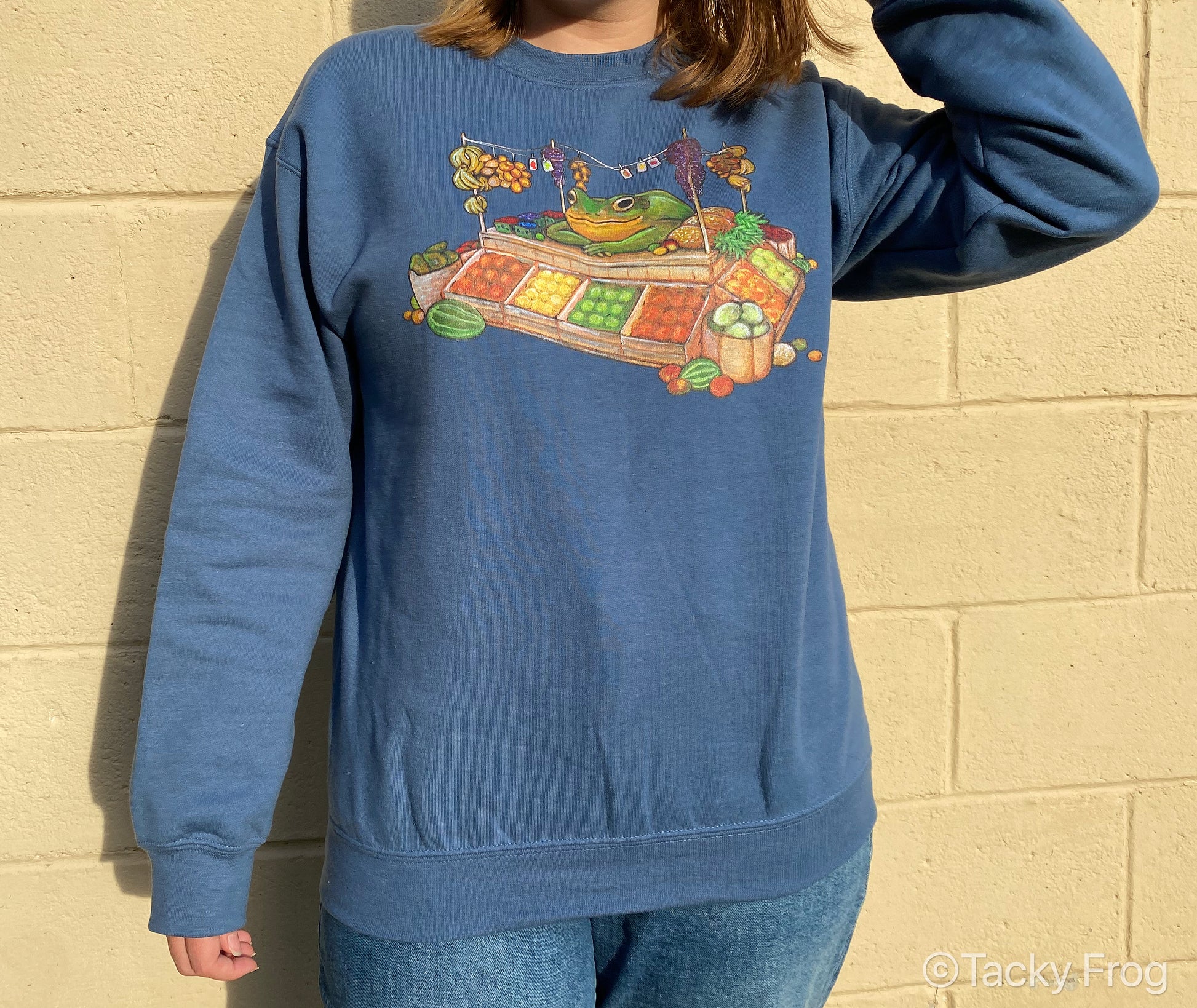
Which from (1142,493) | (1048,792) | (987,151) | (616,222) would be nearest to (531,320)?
(616,222)

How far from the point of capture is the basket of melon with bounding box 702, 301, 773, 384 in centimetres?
103

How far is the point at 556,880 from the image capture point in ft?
3.41

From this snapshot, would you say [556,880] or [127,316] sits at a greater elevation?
[127,316]

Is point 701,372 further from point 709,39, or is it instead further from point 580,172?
point 709,39

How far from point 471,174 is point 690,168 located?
23 centimetres

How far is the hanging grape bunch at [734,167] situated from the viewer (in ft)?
3.51

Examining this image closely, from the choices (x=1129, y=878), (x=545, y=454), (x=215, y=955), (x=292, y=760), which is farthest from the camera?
(x=1129, y=878)

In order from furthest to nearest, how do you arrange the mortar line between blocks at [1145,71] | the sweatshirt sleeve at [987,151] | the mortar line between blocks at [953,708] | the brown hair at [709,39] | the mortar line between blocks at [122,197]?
the mortar line between blocks at [953,708]
the mortar line between blocks at [1145,71]
the mortar line between blocks at [122,197]
the brown hair at [709,39]
the sweatshirt sleeve at [987,151]

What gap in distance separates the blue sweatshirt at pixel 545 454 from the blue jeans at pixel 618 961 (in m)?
0.03

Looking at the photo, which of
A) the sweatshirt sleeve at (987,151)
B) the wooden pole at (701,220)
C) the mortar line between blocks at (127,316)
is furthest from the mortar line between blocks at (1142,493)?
the mortar line between blocks at (127,316)

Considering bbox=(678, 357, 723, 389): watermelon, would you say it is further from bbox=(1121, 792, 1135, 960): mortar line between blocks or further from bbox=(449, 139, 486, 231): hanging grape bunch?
bbox=(1121, 792, 1135, 960): mortar line between blocks

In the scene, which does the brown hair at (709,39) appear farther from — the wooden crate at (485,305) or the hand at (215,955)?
the hand at (215,955)

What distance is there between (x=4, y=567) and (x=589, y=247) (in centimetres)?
101

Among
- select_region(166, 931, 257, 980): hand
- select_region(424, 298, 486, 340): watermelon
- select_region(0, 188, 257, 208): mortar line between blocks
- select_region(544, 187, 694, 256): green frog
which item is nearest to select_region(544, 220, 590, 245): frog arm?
select_region(544, 187, 694, 256): green frog
